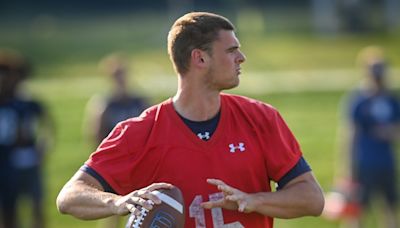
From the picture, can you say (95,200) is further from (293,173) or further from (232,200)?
(293,173)

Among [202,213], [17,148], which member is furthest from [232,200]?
[17,148]

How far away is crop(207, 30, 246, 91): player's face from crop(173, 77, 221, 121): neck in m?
0.12

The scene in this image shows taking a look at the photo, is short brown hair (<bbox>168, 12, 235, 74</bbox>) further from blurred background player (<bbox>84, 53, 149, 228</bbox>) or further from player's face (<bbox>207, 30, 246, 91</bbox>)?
blurred background player (<bbox>84, 53, 149, 228</bbox>)

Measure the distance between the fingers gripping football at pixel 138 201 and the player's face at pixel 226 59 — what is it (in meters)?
0.70

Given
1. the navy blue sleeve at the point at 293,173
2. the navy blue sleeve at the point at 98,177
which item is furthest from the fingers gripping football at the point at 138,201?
the navy blue sleeve at the point at 293,173

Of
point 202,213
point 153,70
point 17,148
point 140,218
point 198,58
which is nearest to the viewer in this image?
point 140,218

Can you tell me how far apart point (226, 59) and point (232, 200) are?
771 millimetres

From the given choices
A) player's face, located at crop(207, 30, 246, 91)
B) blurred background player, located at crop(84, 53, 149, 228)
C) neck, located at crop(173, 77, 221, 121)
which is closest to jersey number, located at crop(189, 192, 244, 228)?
neck, located at crop(173, 77, 221, 121)

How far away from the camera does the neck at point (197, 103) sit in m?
5.94

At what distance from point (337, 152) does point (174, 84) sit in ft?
33.1

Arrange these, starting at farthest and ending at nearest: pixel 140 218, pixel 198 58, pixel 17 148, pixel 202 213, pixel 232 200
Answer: pixel 17 148
pixel 198 58
pixel 202 213
pixel 232 200
pixel 140 218

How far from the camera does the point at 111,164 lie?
582cm

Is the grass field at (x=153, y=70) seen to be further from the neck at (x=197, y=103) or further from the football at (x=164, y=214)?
the football at (x=164, y=214)

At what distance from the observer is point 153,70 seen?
31.4 m
